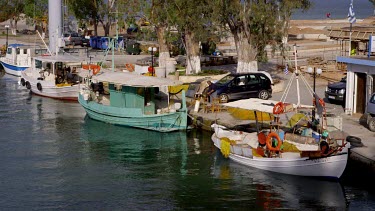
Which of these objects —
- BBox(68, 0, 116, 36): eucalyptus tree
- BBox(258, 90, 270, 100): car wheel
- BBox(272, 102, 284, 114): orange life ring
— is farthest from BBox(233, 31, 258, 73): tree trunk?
BBox(68, 0, 116, 36): eucalyptus tree

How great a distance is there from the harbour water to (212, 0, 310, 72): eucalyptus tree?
941cm

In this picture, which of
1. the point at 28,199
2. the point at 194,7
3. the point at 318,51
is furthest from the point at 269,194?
the point at 318,51

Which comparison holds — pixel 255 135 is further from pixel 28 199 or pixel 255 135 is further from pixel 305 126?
pixel 28 199

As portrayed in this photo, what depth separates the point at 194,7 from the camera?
154 feet

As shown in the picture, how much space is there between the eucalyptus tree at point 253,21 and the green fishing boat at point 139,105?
6.58m

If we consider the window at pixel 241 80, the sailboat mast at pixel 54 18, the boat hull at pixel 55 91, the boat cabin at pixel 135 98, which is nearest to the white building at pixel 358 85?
the window at pixel 241 80

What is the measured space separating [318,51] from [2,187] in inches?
1799

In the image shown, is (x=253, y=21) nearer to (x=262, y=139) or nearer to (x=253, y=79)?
(x=253, y=79)

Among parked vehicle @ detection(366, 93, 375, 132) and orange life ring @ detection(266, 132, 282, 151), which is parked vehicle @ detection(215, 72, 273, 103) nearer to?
parked vehicle @ detection(366, 93, 375, 132)

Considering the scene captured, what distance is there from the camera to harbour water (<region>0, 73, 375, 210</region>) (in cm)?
2617

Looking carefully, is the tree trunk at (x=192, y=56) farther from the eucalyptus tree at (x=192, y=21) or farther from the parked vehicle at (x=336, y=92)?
the parked vehicle at (x=336, y=92)

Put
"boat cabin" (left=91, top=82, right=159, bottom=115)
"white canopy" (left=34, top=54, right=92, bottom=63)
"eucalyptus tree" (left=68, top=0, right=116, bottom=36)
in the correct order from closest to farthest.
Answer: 1. "boat cabin" (left=91, top=82, right=159, bottom=115)
2. "white canopy" (left=34, top=54, right=92, bottom=63)
3. "eucalyptus tree" (left=68, top=0, right=116, bottom=36)

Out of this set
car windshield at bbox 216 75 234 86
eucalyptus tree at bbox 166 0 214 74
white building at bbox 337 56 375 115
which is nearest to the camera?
white building at bbox 337 56 375 115

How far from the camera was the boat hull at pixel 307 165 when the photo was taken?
90.7ft
